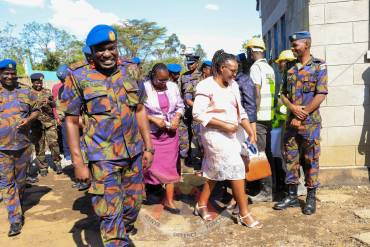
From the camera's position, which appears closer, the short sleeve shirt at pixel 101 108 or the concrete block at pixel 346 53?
the short sleeve shirt at pixel 101 108

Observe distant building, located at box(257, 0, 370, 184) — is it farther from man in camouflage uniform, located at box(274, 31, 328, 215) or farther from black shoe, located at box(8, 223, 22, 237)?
black shoe, located at box(8, 223, 22, 237)

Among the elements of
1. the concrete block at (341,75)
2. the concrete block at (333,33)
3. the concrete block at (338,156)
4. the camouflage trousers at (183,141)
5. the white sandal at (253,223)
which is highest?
the concrete block at (333,33)

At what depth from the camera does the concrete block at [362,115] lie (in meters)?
4.95

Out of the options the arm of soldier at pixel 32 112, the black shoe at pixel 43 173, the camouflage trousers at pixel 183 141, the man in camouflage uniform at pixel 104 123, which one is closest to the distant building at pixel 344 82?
the camouflage trousers at pixel 183 141

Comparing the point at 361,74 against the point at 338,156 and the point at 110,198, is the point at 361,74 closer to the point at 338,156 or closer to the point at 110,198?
the point at 338,156

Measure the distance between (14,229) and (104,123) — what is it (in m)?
2.25

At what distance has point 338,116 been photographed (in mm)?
5008

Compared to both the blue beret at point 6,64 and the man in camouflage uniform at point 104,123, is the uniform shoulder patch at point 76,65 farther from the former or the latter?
the blue beret at point 6,64

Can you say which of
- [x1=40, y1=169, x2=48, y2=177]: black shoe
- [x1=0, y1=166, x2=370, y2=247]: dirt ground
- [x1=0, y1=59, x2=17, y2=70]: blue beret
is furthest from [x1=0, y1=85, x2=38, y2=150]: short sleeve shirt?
[x1=40, y1=169, x2=48, y2=177]: black shoe

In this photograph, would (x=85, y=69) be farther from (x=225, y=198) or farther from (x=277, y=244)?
(x=225, y=198)

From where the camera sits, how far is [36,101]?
462cm

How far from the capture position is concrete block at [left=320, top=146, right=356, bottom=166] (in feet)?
16.7

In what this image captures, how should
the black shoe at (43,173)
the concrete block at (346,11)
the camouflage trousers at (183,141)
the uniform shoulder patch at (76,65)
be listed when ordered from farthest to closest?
the black shoe at (43,173)
the camouflage trousers at (183,141)
the concrete block at (346,11)
the uniform shoulder patch at (76,65)

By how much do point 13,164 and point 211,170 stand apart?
242cm
